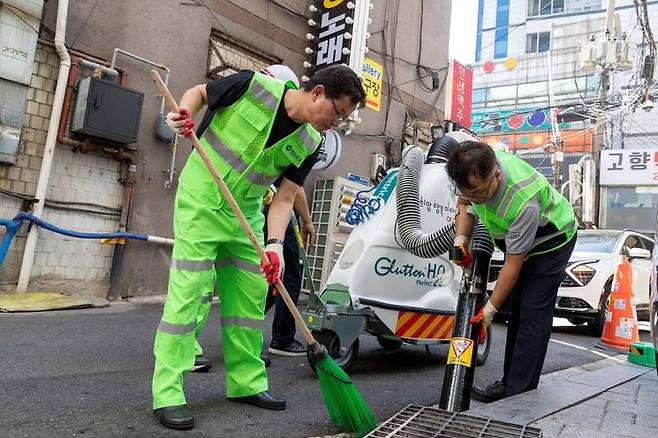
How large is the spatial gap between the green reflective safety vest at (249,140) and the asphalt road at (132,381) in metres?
1.04

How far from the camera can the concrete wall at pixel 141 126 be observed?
5.88 meters

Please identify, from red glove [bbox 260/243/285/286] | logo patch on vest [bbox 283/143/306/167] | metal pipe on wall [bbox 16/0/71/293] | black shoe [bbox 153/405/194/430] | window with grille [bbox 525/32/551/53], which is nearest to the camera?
black shoe [bbox 153/405/194/430]

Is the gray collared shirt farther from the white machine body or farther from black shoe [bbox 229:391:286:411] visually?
black shoe [bbox 229:391:286:411]

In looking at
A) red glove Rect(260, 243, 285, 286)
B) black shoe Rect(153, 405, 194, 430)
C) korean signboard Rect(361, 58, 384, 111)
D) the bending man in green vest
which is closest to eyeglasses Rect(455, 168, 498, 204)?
the bending man in green vest

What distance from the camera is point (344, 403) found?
95.3 inches

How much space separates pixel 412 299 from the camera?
152 inches

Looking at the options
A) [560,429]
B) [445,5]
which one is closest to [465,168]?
[560,429]

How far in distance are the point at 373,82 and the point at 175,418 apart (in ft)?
28.2

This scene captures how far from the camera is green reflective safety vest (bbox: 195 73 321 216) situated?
8.13 ft

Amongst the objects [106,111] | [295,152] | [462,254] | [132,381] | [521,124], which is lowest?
[132,381]

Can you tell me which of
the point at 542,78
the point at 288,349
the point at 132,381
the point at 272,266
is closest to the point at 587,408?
the point at 272,266

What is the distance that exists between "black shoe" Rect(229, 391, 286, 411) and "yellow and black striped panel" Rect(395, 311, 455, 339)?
1.22 metres

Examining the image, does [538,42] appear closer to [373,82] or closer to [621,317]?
[373,82]

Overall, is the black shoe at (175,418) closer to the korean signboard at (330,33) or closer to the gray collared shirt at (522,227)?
the gray collared shirt at (522,227)
